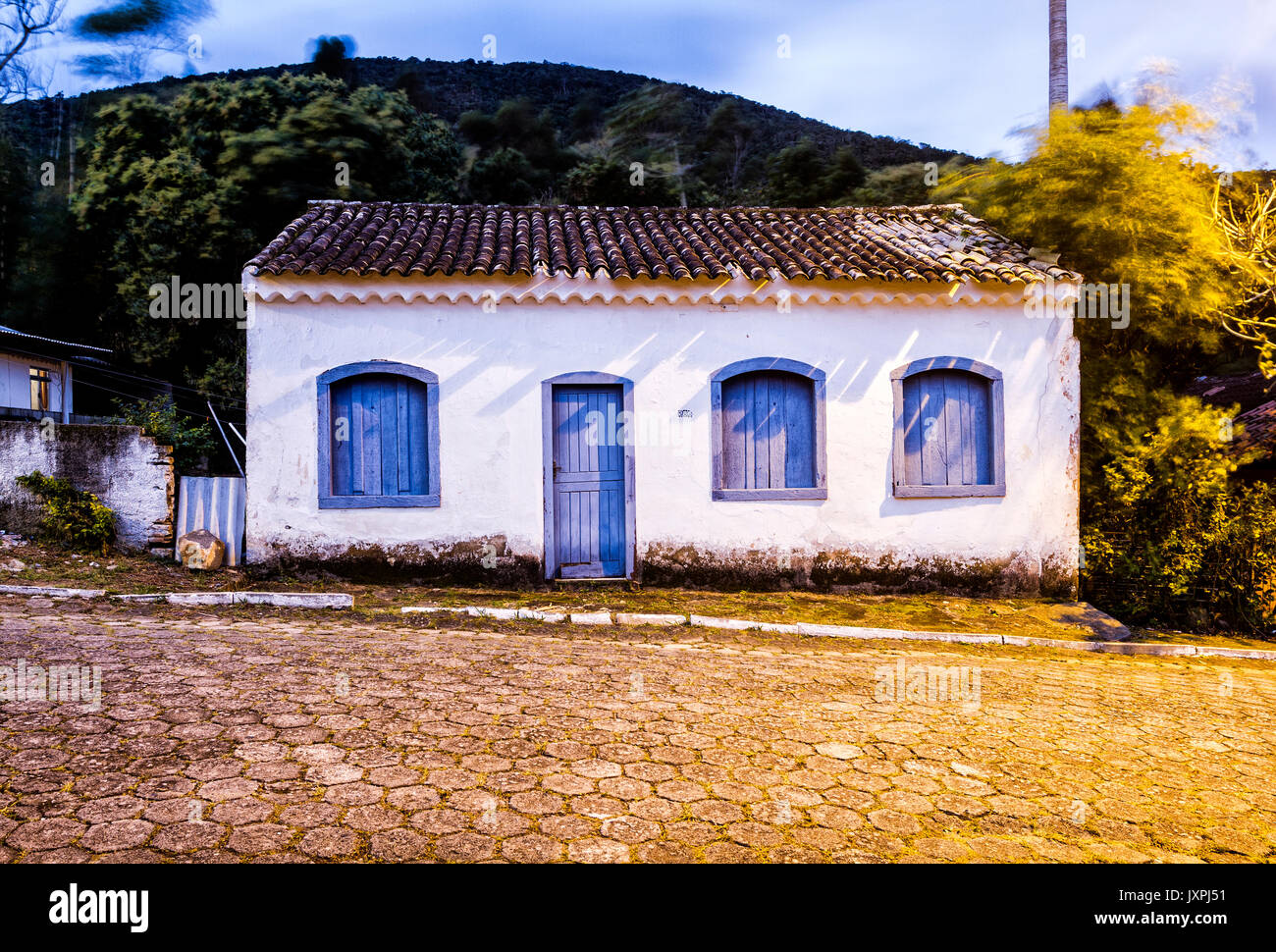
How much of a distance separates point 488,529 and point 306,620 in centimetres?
241

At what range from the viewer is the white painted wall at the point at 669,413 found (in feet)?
31.2

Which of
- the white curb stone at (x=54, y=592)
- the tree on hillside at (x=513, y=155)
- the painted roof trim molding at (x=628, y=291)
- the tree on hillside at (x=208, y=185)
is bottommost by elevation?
the white curb stone at (x=54, y=592)

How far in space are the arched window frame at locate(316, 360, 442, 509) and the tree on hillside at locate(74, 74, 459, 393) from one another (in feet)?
34.0

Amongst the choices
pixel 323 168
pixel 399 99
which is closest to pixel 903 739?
pixel 323 168

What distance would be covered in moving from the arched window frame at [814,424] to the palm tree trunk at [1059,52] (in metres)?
8.74

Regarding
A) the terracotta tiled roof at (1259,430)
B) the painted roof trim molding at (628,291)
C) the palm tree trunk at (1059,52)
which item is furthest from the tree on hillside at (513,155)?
the terracotta tiled roof at (1259,430)

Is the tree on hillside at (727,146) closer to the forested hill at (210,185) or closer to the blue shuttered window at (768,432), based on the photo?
the forested hill at (210,185)

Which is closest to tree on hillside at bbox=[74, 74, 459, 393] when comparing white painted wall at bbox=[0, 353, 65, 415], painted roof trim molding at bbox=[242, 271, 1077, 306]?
white painted wall at bbox=[0, 353, 65, 415]

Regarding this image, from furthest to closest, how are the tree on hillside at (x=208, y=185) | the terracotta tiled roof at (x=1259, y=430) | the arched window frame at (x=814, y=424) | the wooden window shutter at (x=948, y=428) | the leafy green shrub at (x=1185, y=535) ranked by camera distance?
the tree on hillside at (x=208, y=185) → the terracotta tiled roof at (x=1259, y=430) → the wooden window shutter at (x=948, y=428) → the arched window frame at (x=814, y=424) → the leafy green shrub at (x=1185, y=535)

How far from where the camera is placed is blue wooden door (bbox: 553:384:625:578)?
9.88 m

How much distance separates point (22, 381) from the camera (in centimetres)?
2023

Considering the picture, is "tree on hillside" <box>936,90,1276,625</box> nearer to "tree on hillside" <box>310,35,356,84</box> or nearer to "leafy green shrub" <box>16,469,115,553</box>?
"leafy green shrub" <box>16,469,115,553</box>

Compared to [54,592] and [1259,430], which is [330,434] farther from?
[1259,430]

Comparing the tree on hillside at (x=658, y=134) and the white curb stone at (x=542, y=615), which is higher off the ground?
the tree on hillside at (x=658, y=134)
